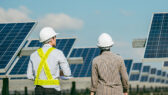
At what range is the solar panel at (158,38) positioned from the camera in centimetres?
2723

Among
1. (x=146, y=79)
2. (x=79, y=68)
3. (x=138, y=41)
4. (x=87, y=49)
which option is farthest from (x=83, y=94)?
(x=146, y=79)

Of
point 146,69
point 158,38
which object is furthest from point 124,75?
point 146,69

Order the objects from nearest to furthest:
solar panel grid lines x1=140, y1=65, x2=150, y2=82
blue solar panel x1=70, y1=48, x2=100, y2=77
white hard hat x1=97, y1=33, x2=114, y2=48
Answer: white hard hat x1=97, y1=33, x2=114, y2=48 → blue solar panel x1=70, y1=48, x2=100, y2=77 → solar panel grid lines x1=140, y1=65, x2=150, y2=82

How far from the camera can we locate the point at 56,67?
6.40m

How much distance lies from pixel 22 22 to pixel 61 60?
894 inches

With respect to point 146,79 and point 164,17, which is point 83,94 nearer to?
point 164,17

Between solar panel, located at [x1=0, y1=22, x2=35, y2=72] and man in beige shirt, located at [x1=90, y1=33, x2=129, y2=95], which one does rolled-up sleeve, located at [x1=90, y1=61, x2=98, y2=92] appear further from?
solar panel, located at [x1=0, y1=22, x2=35, y2=72]

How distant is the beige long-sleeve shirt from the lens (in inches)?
263

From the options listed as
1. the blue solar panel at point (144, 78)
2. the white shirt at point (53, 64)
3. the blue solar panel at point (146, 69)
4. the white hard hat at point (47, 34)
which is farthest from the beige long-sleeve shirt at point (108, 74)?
the blue solar panel at point (146, 69)

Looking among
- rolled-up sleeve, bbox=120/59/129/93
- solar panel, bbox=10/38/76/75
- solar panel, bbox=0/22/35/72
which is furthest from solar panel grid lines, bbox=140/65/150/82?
rolled-up sleeve, bbox=120/59/129/93

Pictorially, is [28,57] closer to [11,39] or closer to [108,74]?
[11,39]

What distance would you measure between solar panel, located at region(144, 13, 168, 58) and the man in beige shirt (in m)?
20.1

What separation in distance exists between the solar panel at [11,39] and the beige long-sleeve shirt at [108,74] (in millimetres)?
15939

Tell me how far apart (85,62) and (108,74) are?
112ft
